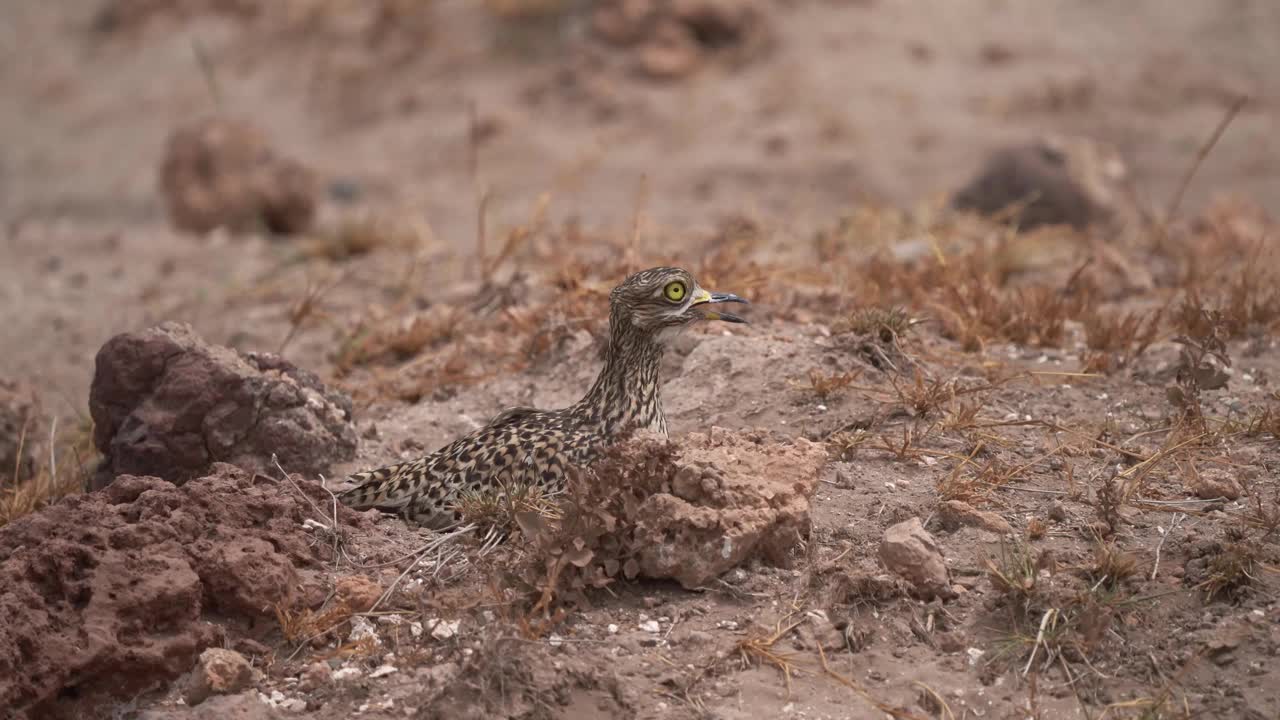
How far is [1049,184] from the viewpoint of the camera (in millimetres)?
8906

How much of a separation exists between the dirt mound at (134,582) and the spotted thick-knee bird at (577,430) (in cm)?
43

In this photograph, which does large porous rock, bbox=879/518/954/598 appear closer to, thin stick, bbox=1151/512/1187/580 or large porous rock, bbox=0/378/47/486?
thin stick, bbox=1151/512/1187/580

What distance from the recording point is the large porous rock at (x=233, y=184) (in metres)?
10.5

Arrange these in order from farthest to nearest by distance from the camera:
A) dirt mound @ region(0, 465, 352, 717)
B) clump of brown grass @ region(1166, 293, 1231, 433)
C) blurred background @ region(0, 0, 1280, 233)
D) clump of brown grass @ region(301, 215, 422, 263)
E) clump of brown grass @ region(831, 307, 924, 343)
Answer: blurred background @ region(0, 0, 1280, 233) < clump of brown grass @ region(301, 215, 422, 263) < clump of brown grass @ region(831, 307, 924, 343) < clump of brown grass @ region(1166, 293, 1231, 433) < dirt mound @ region(0, 465, 352, 717)

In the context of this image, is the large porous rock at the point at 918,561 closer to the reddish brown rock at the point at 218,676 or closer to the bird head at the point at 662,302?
the bird head at the point at 662,302

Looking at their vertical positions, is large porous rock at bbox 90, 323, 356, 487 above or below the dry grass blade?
above

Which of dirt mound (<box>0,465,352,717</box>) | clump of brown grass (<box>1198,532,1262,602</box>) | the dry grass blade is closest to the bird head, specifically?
the dry grass blade

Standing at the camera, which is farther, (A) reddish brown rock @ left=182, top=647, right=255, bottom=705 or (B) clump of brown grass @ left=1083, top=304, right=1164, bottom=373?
(B) clump of brown grass @ left=1083, top=304, right=1164, bottom=373

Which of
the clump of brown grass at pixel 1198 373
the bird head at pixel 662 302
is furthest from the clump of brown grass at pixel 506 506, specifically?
the clump of brown grass at pixel 1198 373

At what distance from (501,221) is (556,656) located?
23.8 feet

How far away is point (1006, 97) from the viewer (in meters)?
12.5

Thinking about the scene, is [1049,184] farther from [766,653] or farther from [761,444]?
[766,653]

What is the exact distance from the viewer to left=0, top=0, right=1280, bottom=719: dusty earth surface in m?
3.65

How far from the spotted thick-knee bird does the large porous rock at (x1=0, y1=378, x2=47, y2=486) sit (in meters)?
1.84
